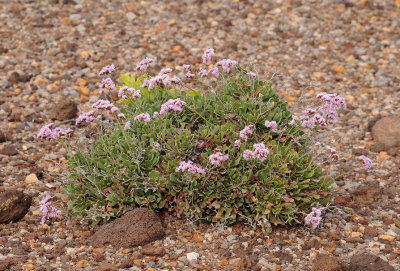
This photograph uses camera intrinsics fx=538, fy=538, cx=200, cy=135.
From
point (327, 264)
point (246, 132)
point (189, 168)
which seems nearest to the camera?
point (327, 264)

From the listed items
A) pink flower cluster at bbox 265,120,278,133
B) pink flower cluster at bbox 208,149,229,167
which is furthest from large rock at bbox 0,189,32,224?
pink flower cluster at bbox 265,120,278,133

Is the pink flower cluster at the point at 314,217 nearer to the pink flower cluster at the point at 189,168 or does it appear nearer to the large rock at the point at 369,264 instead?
the large rock at the point at 369,264

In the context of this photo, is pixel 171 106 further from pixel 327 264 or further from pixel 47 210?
pixel 327 264

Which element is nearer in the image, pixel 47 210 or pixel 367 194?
pixel 47 210

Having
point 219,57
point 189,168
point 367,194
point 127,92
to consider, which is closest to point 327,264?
point 189,168

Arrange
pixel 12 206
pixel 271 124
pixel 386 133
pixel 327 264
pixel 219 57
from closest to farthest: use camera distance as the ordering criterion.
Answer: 1. pixel 327 264
2. pixel 271 124
3. pixel 12 206
4. pixel 386 133
5. pixel 219 57

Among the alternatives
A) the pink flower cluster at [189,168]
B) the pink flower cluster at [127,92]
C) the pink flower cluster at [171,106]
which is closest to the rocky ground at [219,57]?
the pink flower cluster at [189,168]
